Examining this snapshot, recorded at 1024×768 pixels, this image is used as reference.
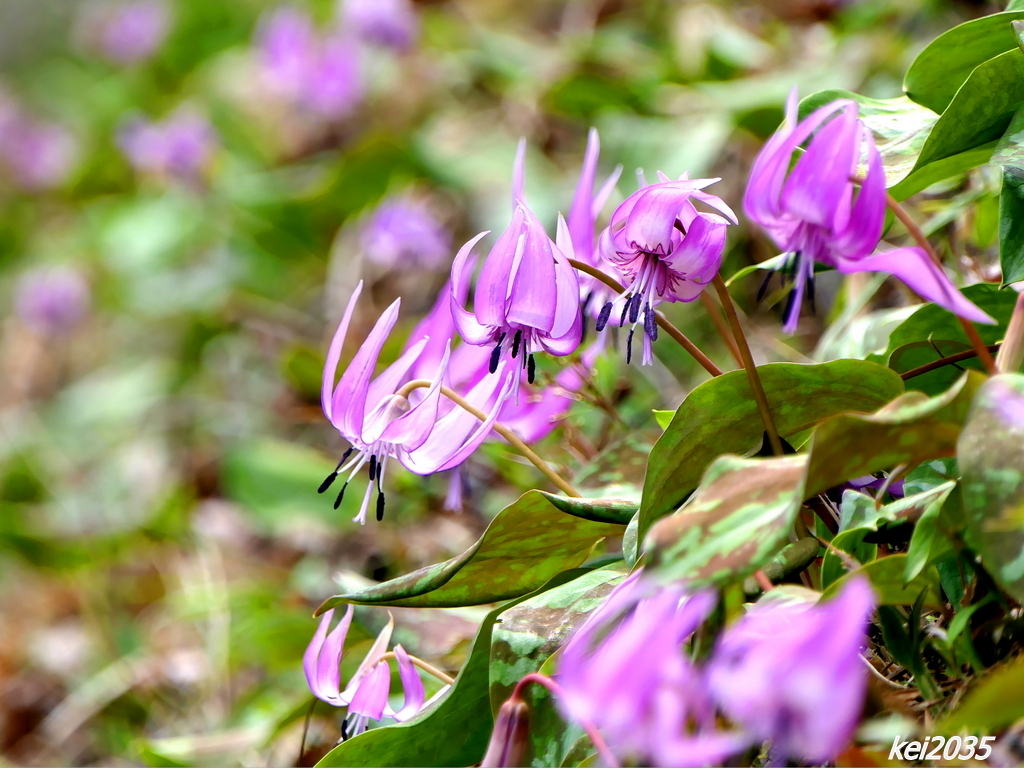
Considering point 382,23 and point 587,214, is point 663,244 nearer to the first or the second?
point 587,214

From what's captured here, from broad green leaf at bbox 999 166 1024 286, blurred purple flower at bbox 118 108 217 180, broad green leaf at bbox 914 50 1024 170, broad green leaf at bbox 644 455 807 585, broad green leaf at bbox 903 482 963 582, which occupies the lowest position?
blurred purple flower at bbox 118 108 217 180

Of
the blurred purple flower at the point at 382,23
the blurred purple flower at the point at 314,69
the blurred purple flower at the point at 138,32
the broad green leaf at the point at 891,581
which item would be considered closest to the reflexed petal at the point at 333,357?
the broad green leaf at the point at 891,581

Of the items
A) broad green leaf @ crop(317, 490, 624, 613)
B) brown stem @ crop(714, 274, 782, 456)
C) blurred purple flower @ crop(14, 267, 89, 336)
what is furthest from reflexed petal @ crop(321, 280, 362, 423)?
blurred purple flower @ crop(14, 267, 89, 336)

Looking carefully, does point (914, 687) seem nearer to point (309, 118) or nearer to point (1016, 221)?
point (1016, 221)

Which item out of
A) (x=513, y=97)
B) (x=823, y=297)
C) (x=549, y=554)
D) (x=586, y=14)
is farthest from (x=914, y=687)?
(x=586, y=14)

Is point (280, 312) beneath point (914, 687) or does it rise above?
beneath

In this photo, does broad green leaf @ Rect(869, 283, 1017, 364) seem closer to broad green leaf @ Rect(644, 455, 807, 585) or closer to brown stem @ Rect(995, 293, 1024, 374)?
brown stem @ Rect(995, 293, 1024, 374)

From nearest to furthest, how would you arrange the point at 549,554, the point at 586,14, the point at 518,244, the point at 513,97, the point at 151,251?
1. the point at 518,244
2. the point at 549,554
3. the point at 513,97
4. the point at 586,14
5. the point at 151,251
